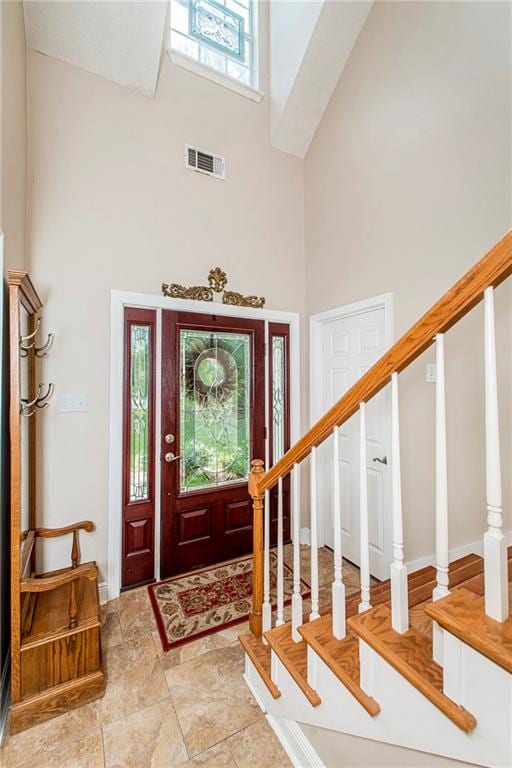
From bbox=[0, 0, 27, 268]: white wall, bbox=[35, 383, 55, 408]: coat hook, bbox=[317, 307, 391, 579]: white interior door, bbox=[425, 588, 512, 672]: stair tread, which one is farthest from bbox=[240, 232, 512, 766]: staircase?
bbox=[0, 0, 27, 268]: white wall

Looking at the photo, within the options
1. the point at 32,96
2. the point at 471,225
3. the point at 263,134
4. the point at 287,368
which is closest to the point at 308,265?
the point at 287,368

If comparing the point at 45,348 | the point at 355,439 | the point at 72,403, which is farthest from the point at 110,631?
the point at 355,439

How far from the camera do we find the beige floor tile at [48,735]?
4.50 ft

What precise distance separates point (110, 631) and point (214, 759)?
38.6 inches

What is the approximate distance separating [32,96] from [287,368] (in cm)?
260

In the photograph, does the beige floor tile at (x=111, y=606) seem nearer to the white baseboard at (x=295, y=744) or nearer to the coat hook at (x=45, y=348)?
the white baseboard at (x=295, y=744)

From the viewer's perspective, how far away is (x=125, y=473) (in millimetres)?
2414

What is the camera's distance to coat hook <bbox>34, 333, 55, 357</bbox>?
6.81 ft

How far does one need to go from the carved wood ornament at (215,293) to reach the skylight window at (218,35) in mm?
1717

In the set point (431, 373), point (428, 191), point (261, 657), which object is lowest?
point (261, 657)

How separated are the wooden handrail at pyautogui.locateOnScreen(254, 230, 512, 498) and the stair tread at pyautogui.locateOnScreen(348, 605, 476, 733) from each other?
0.56m

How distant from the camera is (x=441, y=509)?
82cm

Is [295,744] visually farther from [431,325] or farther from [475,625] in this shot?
[431,325]

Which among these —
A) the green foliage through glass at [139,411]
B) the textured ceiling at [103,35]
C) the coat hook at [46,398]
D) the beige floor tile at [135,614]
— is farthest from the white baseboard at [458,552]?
the textured ceiling at [103,35]
